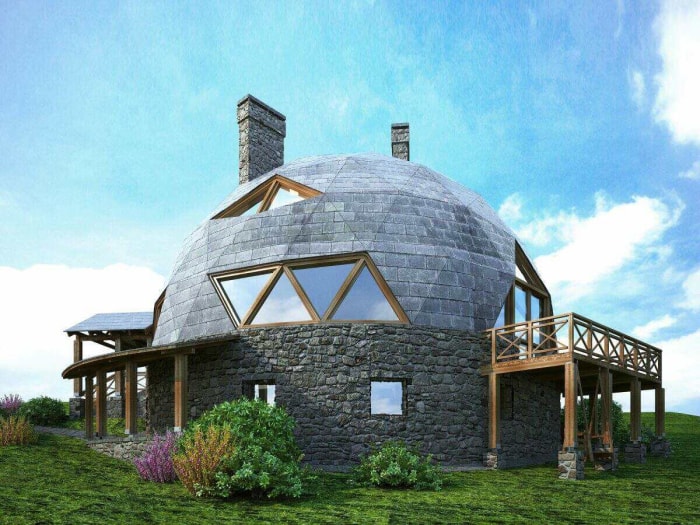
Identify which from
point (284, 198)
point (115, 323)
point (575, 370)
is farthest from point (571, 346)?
point (115, 323)

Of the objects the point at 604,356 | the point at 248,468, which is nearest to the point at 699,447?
the point at 604,356

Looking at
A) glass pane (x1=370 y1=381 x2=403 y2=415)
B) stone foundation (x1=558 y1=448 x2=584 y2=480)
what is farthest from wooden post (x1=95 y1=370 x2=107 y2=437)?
stone foundation (x1=558 y1=448 x2=584 y2=480)

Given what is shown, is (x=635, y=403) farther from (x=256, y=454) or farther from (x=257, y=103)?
(x=257, y=103)

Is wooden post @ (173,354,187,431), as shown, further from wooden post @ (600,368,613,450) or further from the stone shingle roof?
the stone shingle roof

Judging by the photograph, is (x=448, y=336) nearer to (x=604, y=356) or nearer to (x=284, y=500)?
(x=604, y=356)

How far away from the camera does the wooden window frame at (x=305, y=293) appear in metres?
16.5

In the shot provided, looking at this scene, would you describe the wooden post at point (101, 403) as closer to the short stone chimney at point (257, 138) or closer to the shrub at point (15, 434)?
the shrub at point (15, 434)

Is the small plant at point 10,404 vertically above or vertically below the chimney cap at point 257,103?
below

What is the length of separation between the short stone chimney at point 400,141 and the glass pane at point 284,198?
Answer: 25.8 ft

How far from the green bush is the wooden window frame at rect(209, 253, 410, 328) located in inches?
138

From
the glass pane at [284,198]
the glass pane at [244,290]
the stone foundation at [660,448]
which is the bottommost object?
the stone foundation at [660,448]

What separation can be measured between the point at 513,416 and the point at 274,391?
593cm

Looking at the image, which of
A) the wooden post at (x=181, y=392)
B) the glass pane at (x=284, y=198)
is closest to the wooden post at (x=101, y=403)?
the wooden post at (x=181, y=392)

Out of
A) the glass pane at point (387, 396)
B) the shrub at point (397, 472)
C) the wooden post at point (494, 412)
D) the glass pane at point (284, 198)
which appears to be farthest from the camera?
the glass pane at point (284, 198)
